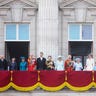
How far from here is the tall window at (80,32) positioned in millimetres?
37469

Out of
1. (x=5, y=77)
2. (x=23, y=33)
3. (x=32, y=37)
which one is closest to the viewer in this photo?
(x=5, y=77)

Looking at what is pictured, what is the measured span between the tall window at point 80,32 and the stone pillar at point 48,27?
1627 millimetres

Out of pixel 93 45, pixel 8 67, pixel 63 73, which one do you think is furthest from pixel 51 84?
pixel 93 45

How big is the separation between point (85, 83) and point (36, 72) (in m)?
2.91

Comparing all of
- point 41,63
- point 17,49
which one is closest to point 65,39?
point 17,49

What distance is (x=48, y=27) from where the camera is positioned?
36.3 metres

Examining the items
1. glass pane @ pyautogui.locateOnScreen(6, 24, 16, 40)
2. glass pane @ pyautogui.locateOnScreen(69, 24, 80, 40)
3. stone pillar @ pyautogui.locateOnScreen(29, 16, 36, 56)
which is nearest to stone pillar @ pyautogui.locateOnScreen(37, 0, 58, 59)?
stone pillar @ pyautogui.locateOnScreen(29, 16, 36, 56)

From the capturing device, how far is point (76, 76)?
30297 mm

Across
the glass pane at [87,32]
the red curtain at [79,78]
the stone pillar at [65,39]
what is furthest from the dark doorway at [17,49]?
the red curtain at [79,78]

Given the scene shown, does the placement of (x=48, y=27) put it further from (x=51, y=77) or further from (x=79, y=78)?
(x=79, y=78)

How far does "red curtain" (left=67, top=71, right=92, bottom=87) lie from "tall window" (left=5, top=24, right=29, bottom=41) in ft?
26.2

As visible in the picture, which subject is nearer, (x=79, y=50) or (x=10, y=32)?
(x=10, y=32)

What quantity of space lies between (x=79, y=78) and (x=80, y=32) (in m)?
7.80

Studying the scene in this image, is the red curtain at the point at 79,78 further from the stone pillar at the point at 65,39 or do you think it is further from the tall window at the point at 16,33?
the tall window at the point at 16,33
